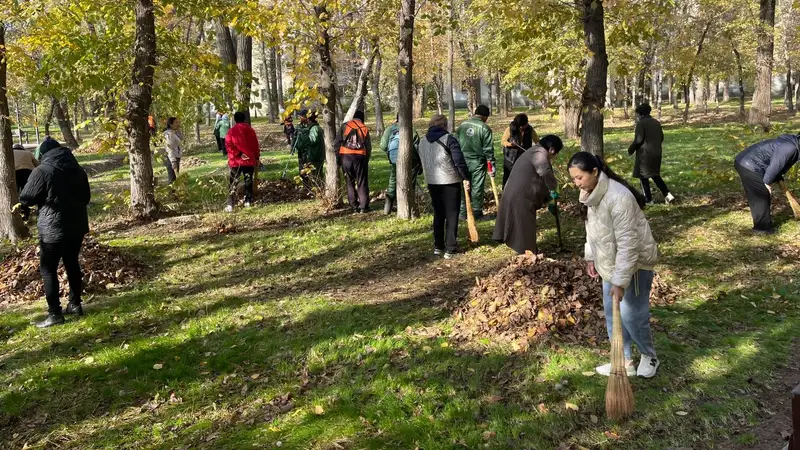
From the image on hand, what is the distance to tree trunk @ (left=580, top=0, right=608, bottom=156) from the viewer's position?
8531 mm

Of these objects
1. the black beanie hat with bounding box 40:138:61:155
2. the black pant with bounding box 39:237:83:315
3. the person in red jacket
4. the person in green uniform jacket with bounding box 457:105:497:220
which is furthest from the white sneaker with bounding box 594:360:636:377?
the person in red jacket

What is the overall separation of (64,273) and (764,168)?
908 cm

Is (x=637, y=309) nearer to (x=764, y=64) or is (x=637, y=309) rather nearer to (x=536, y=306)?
(x=536, y=306)

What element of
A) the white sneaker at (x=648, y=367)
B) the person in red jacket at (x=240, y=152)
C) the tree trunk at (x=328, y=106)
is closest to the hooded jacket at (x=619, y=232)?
the white sneaker at (x=648, y=367)

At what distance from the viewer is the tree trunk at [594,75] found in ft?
28.0

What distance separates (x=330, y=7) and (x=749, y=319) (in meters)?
7.76

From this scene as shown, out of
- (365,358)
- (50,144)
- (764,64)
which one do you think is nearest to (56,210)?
(50,144)

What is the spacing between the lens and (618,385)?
14.0ft

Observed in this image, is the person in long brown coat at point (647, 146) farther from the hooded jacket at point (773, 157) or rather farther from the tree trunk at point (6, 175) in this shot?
the tree trunk at point (6, 175)

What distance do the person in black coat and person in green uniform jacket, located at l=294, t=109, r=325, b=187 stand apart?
223 inches

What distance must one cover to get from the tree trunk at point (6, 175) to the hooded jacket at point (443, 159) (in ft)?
22.1

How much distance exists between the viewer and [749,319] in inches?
234

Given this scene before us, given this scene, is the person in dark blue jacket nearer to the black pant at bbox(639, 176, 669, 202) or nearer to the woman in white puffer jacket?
the black pant at bbox(639, 176, 669, 202)

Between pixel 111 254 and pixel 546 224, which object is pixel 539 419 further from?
pixel 111 254
